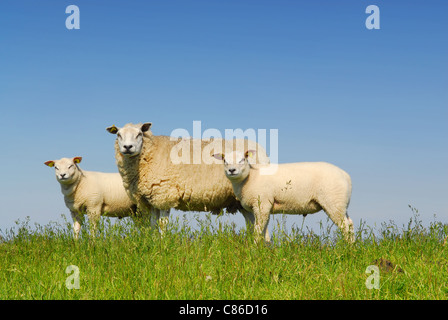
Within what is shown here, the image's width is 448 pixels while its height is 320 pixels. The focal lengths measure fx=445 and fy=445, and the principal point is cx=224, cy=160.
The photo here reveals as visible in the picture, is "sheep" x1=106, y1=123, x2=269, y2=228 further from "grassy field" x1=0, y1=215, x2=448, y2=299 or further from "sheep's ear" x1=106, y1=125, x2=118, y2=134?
"grassy field" x1=0, y1=215, x2=448, y2=299

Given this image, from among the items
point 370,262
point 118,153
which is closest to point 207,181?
point 118,153

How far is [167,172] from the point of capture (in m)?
9.93

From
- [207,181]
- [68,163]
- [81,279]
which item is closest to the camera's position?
[81,279]

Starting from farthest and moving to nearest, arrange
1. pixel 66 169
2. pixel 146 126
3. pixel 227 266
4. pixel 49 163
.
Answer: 1. pixel 49 163
2. pixel 66 169
3. pixel 146 126
4. pixel 227 266

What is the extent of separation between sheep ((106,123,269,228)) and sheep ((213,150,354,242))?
1.05 m

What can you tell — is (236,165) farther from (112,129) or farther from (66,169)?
(66,169)

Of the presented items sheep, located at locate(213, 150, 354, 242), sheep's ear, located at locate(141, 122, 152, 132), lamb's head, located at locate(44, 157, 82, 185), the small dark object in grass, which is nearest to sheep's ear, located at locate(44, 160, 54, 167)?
lamb's head, located at locate(44, 157, 82, 185)

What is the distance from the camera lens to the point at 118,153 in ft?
33.8

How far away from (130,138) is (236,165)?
8.29 ft

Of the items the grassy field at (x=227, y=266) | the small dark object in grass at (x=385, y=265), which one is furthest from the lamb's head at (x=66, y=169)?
the small dark object in grass at (x=385, y=265)

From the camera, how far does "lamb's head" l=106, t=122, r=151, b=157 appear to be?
9.56m

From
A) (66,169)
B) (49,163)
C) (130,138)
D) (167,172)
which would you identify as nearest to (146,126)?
(130,138)
